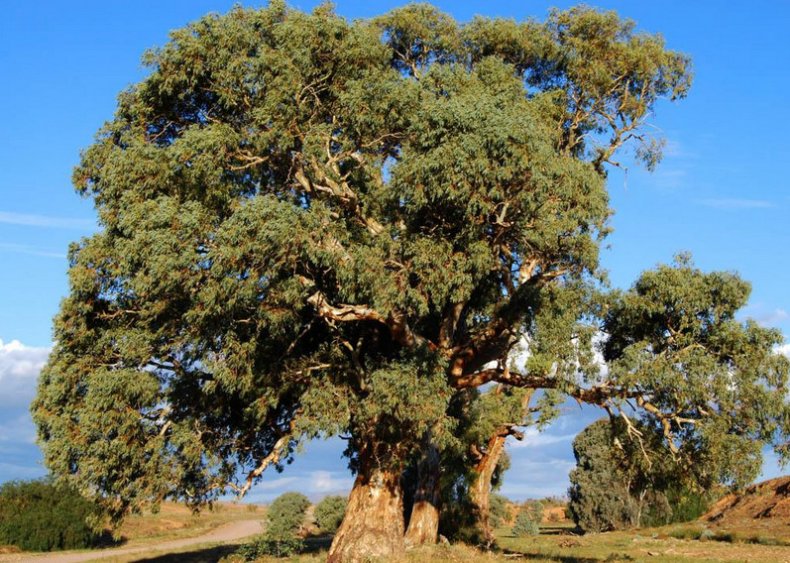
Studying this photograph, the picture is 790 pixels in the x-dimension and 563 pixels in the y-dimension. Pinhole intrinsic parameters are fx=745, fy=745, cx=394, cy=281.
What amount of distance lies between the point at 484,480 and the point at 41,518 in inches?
958

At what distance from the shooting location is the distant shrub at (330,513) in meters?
46.7

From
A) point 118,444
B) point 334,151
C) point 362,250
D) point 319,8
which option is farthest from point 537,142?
point 118,444

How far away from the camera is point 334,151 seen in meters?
23.9

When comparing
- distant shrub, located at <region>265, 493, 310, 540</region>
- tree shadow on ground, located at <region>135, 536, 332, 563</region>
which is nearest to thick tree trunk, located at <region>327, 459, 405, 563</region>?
tree shadow on ground, located at <region>135, 536, 332, 563</region>

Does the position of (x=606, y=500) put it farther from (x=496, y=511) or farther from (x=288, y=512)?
(x=288, y=512)

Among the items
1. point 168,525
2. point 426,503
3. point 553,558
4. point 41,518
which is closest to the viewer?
point 553,558

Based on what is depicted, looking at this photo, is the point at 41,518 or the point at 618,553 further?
the point at 41,518

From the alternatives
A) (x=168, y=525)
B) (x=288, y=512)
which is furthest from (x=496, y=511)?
(x=168, y=525)

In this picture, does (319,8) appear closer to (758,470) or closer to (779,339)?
(779,339)

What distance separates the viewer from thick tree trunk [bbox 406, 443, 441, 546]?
2697cm

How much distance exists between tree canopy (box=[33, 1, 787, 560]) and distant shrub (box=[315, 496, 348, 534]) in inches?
907

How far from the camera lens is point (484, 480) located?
33.4 metres

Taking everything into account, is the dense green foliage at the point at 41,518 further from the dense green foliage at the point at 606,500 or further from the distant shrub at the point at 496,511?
the dense green foliage at the point at 606,500

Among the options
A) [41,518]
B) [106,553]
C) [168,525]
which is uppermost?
[41,518]
